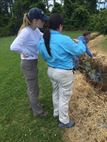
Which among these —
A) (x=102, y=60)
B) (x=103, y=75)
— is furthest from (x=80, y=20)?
(x=103, y=75)

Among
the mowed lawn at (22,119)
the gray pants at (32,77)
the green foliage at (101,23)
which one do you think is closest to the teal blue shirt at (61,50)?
the gray pants at (32,77)

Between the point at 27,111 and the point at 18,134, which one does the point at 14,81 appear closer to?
the point at 27,111

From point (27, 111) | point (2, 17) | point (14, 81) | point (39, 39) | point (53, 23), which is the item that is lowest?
point (2, 17)

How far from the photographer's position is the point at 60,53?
15.7 ft

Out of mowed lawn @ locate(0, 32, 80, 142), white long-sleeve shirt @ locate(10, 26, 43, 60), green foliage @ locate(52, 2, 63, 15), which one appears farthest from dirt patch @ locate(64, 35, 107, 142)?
green foliage @ locate(52, 2, 63, 15)

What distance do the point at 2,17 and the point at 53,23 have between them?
29.1 m

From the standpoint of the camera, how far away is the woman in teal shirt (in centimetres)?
470

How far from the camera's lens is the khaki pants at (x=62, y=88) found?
4906 millimetres

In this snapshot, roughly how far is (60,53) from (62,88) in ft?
1.87

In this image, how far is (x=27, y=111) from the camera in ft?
20.4

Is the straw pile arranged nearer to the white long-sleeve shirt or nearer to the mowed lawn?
the mowed lawn

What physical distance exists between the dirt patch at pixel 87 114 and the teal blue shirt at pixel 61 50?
99 cm

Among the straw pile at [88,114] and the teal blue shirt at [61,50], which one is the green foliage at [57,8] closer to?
the straw pile at [88,114]

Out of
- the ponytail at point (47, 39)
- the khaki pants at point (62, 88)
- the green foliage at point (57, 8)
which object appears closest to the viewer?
the ponytail at point (47, 39)
